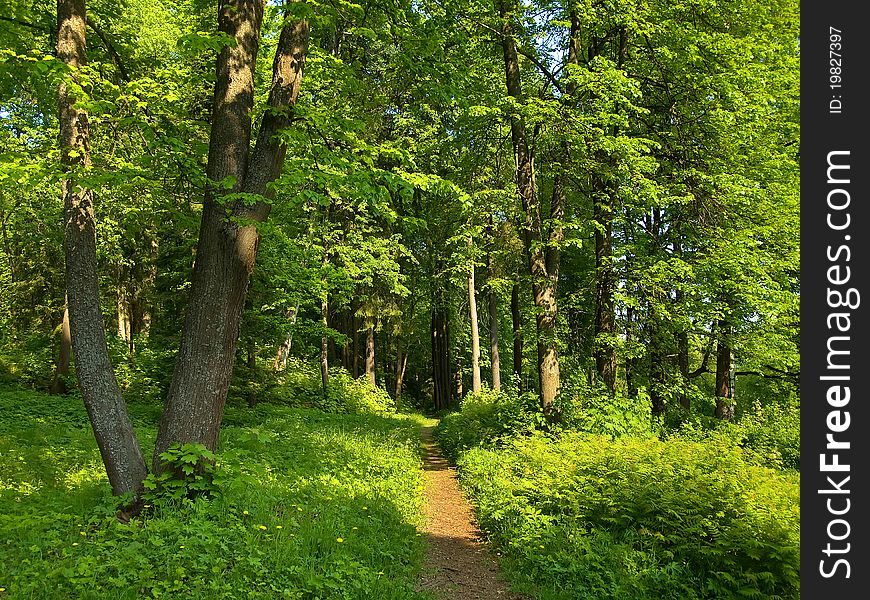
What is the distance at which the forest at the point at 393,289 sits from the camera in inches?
210

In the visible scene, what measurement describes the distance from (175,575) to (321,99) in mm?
11185

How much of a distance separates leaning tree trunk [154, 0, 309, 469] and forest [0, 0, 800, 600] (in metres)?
0.03

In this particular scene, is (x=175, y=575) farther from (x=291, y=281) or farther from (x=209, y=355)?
(x=291, y=281)

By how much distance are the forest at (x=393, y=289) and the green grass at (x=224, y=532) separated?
4cm

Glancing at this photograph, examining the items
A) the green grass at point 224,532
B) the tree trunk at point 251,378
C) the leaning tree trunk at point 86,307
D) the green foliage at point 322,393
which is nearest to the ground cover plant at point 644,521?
the green grass at point 224,532

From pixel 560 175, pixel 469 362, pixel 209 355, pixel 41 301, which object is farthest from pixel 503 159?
pixel 469 362

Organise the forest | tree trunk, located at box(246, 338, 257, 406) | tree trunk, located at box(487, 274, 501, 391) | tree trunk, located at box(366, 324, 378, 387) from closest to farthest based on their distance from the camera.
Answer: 1. the forest
2. tree trunk, located at box(246, 338, 257, 406)
3. tree trunk, located at box(487, 274, 501, 391)
4. tree trunk, located at box(366, 324, 378, 387)

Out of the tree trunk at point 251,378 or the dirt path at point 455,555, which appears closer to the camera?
the dirt path at point 455,555

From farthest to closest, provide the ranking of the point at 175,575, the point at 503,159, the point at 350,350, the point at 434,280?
the point at 350,350, the point at 434,280, the point at 503,159, the point at 175,575

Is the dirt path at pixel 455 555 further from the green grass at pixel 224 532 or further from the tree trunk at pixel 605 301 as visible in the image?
the tree trunk at pixel 605 301

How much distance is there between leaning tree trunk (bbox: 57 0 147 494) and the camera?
18.5 ft

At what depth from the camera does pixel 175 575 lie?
427 centimetres

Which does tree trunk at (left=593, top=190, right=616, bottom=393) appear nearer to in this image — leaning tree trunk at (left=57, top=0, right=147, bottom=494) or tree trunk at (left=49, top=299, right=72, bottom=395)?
leaning tree trunk at (left=57, top=0, right=147, bottom=494)

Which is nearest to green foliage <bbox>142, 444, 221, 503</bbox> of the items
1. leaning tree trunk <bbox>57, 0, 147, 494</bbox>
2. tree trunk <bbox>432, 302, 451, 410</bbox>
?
leaning tree trunk <bbox>57, 0, 147, 494</bbox>
